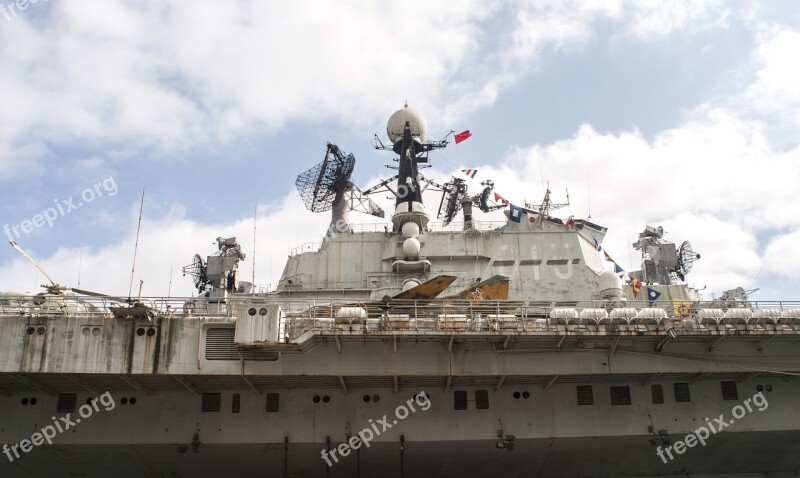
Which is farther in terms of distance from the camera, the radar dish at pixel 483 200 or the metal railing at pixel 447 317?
the radar dish at pixel 483 200

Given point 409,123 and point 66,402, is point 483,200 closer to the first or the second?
point 409,123

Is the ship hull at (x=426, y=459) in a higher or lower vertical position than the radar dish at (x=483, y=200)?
lower

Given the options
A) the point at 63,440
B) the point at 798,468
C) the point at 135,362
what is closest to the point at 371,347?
the point at 135,362

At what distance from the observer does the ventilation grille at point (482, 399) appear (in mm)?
16469

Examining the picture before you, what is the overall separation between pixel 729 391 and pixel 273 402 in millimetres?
12085

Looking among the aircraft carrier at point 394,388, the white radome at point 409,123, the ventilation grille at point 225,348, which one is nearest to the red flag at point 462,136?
the white radome at point 409,123

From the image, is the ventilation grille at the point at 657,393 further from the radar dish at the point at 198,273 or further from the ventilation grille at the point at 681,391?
the radar dish at the point at 198,273

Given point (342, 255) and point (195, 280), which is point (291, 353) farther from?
point (195, 280)

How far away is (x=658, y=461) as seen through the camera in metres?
17.2

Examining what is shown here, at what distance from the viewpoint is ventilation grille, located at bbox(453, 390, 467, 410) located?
16453 mm

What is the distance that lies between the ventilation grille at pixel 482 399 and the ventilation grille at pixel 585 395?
8.05 ft

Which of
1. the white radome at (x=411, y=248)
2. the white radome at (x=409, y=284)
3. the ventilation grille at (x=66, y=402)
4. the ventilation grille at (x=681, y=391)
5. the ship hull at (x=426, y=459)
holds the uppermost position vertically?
the white radome at (x=411, y=248)

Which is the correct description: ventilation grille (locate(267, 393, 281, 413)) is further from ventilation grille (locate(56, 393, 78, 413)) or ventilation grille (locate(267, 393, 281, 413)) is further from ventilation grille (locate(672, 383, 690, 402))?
ventilation grille (locate(672, 383, 690, 402))

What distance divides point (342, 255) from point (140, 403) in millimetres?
8599
